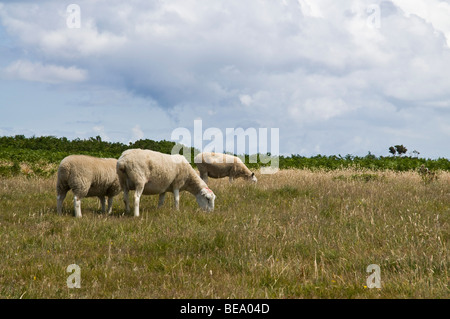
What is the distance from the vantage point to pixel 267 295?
190 inches

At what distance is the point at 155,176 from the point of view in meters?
10.3

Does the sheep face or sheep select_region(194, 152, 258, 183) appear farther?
sheep select_region(194, 152, 258, 183)

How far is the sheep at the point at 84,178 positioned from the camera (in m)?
9.95

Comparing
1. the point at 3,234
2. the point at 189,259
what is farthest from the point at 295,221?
the point at 3,234

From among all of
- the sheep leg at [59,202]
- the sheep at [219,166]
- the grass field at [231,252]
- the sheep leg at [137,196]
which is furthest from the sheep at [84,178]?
the sheep at [219,166]

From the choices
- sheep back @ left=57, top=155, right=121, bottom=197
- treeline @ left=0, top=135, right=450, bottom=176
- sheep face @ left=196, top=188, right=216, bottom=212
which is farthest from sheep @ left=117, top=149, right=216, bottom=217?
treeline @ left=0, top=135, right=450, bottom=176

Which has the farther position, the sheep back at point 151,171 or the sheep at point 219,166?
the sheep at point 219,166

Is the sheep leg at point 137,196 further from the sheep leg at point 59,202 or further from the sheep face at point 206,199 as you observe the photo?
the sheep leg at point 59,202

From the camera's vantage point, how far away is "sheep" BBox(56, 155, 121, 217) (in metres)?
9.95

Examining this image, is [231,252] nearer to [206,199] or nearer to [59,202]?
[206,199]

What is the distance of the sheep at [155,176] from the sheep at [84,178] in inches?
20.8

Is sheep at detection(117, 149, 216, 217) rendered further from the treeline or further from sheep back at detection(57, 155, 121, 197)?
the treeline

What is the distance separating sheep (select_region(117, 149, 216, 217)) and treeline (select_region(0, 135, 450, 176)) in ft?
32.0
